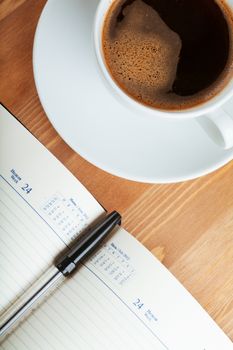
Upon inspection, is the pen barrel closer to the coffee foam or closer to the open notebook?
the open notebook

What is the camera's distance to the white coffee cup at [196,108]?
62 cm

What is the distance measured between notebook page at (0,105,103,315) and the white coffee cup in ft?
0.45

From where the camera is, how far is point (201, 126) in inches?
27.1

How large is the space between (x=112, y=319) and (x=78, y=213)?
15cm

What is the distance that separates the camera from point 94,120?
0.70 metres

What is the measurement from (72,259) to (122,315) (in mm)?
99

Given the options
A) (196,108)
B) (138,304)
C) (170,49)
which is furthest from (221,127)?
(138,304)

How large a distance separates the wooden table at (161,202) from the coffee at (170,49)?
122 mm

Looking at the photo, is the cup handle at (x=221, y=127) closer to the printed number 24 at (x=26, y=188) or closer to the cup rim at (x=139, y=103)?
the cup rim at (x=139, y=103)

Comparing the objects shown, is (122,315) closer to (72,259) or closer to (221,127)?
(72,259)

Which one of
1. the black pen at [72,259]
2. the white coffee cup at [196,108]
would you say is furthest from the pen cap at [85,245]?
the white coffee cup at [196,108]

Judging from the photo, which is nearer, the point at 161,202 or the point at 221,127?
the point at 221,127

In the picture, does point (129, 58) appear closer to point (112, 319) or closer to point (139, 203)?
point (139, 203)

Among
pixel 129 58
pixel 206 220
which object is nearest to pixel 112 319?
pixel 206 220
